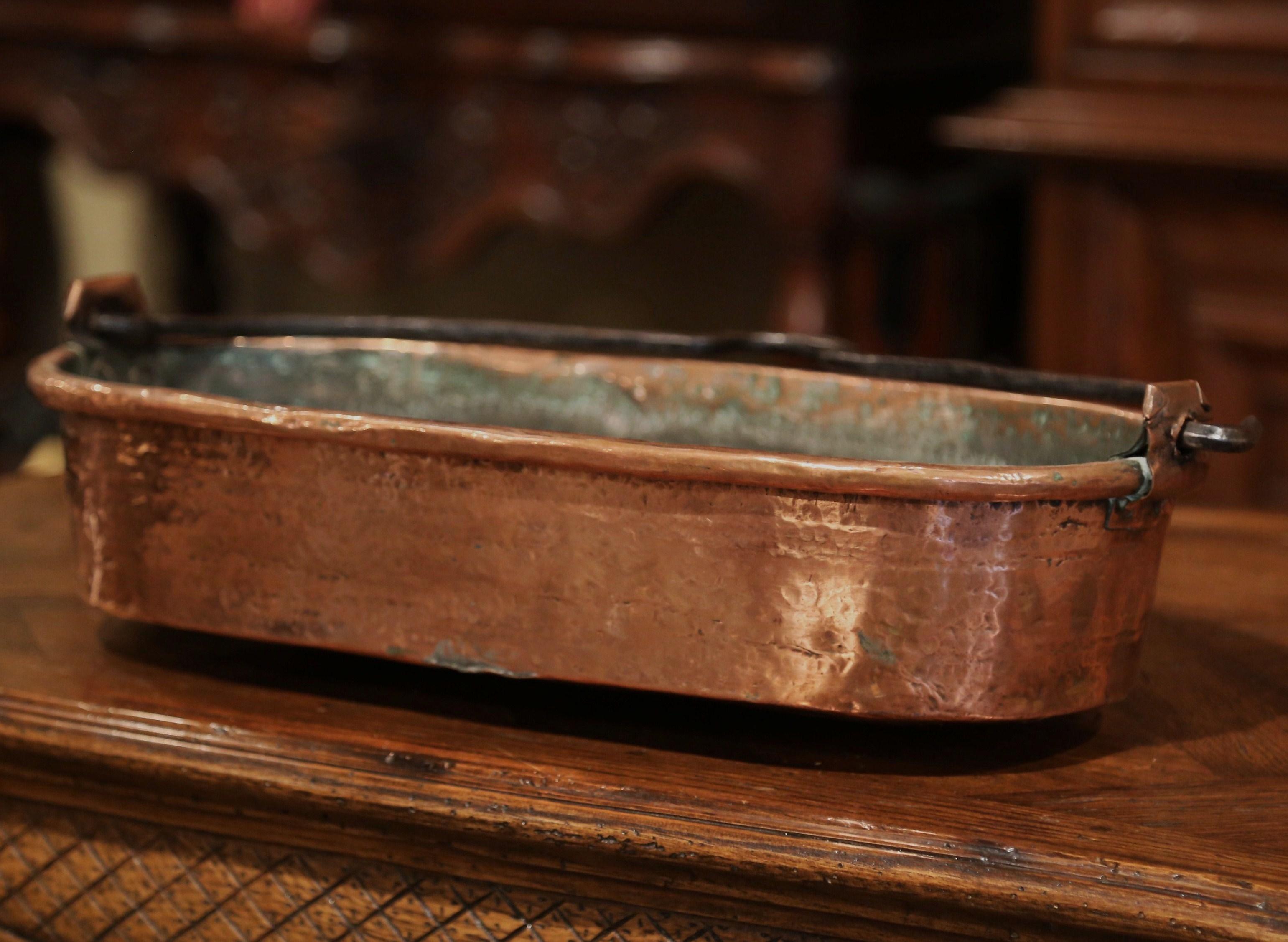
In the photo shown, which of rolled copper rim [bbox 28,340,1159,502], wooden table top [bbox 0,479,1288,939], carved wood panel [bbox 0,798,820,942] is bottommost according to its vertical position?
carved wood panel [bbox 0,798,820,942]

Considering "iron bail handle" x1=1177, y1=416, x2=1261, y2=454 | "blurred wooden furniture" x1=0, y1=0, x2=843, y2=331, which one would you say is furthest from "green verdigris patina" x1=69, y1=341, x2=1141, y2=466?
"blurred wooden furniture" x1=0, y1=0, x2=843, y2=331

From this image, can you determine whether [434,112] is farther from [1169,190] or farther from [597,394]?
[597,394]

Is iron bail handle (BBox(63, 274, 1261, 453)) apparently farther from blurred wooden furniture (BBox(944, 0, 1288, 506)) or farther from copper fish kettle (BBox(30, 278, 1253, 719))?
blurred wooden furniture (BBox(944, 0, 1288, 506))

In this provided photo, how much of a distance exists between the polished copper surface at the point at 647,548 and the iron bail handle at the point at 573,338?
→ 39 mm

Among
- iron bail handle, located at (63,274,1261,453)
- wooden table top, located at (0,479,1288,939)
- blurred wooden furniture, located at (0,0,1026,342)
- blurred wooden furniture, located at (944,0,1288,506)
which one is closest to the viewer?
wooden table top, located at (0,479,1288,939)

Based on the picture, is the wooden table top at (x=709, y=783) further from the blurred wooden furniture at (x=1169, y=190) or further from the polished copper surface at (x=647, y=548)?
the blurred wooden furniture at (x=1169, y=190)

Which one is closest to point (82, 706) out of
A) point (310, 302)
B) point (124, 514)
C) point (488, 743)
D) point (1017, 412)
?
point (124, 514)

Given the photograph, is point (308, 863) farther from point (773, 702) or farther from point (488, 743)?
point (773, 702)

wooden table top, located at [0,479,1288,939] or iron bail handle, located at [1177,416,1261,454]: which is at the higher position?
iron bail handle, located at [1177,416,1261,454]

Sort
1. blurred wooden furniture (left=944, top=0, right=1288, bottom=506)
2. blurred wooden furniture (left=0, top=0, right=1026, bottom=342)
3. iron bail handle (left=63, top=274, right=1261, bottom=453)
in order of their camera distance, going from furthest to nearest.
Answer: blurred wooden furniture (left=0, top=0, right=1026, bottom=342), blurred wooden furniture (left=944, top=0, right=1288, bottom=506), iron bail handle (left=63, top=274, right=1261, bottom=453)

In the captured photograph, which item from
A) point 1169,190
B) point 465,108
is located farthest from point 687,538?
point 465,108

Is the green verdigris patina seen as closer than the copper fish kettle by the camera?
No

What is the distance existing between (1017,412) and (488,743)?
0.31 metres

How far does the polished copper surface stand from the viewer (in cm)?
56
